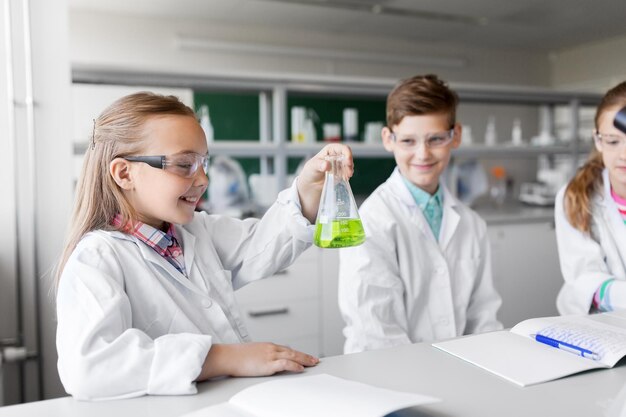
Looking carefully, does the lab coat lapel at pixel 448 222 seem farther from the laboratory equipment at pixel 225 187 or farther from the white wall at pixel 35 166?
the laboratory equipment at pixel 225 187

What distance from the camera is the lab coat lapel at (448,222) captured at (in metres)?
1.61

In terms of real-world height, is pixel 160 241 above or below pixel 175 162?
below

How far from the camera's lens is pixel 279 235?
1.23 m

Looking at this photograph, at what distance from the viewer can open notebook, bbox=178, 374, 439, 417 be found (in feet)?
2.27

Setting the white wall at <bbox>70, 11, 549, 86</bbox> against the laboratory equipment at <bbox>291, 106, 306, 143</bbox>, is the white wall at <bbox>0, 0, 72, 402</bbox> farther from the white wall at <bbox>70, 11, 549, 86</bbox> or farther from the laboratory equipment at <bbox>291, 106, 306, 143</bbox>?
the white wall at <bbox>70, 11, 549, 86</bbox>

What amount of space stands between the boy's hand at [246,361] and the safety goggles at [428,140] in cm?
85

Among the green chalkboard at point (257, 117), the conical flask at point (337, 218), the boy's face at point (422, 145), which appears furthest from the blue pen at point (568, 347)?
the green chalkboard at point (257, 117)

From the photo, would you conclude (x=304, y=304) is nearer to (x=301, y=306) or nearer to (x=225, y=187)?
(x=301, y=306)

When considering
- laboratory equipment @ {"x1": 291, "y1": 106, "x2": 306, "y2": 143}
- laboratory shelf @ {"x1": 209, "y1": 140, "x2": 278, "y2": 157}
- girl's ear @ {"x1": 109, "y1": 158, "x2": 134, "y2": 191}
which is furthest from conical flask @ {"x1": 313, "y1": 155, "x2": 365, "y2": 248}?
laboratory equipment @ {"x1": 291, "y1": 106, "x2": 306, "y2": 143}

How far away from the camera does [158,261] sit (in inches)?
41.1

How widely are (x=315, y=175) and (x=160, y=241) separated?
0.34 meters

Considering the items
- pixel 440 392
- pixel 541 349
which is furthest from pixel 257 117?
pixel 440 392

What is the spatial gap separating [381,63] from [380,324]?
5470 millimetres

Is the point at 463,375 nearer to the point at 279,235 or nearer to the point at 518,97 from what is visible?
the point at 279,235
